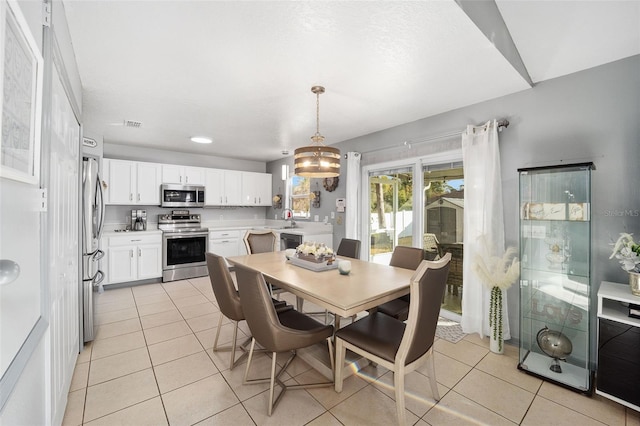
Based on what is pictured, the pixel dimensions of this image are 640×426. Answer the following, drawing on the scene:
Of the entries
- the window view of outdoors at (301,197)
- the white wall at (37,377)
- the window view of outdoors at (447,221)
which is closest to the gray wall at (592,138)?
the window view of outdoors at (447,221)

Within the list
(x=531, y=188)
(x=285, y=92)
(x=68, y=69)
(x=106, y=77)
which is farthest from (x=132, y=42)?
(x=531, y=188)

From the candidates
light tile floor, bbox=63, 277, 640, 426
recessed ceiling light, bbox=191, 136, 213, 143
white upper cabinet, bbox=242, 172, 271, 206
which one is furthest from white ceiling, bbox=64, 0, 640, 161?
white upper cabinet, bbox=242, 172, 271, 206

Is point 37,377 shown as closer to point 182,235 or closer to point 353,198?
point 353,198

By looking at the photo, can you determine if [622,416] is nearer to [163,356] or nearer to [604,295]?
[604,295]

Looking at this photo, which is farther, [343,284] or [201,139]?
[201,139]

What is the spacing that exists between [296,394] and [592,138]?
310 cm

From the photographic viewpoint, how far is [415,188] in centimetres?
365

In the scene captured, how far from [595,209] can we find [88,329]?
183 inches

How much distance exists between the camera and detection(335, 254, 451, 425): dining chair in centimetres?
160

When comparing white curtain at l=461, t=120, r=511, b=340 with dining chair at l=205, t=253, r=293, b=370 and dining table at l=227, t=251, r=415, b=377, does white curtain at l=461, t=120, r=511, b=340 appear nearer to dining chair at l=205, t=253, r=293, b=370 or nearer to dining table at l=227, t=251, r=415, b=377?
dining table at l=227, t=251, r=415, b=377

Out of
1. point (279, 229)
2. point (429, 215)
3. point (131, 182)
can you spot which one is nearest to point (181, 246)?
point (131, 182)

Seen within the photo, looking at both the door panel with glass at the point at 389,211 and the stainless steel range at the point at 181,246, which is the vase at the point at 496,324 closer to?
the door panel with glass at the point at 389,211

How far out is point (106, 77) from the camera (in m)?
2.41

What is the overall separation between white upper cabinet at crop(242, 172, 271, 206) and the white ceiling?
2879 mm
